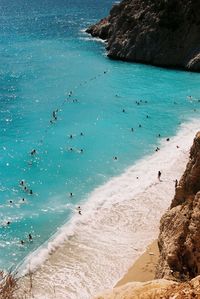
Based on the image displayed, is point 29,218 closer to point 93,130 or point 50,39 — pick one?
point 93,130

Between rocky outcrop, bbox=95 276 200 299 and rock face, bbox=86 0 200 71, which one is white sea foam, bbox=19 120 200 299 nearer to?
rocky outcrop, bbox=95 276 200 299

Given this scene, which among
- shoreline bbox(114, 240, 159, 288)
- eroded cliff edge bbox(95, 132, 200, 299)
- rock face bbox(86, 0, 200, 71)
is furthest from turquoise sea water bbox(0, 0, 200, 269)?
eroded cliff edge bbox(95, 132, 200, 299)

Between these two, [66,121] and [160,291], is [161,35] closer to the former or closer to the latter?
[66,121]

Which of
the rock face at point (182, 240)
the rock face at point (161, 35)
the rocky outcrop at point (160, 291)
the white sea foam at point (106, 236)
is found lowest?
the white sea foam at point (106, 236)

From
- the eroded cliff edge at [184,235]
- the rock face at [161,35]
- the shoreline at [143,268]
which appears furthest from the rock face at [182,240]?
the rock face at [161,35]

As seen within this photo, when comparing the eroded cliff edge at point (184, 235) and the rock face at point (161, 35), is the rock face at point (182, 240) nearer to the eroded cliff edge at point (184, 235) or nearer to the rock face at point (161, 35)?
the eroded cliff edge at point (184, 235)

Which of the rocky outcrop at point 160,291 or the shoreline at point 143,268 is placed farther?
the shoreline at point 143,268

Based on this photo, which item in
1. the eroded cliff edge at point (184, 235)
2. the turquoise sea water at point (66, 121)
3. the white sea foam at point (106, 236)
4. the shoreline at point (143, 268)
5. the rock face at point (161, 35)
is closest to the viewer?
the eroded cliff edge at point (184, 235)
